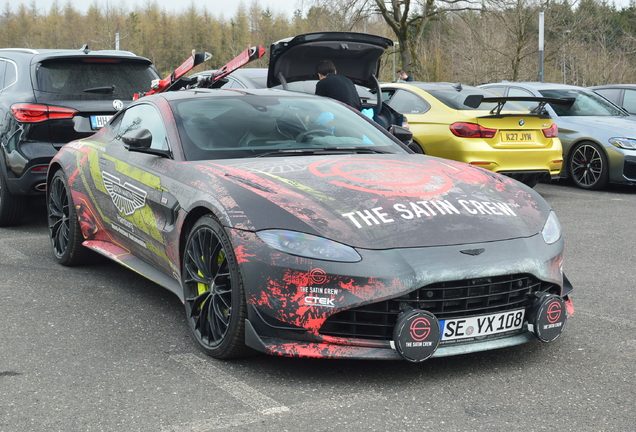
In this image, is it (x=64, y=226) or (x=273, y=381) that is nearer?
(x=273, y=381)

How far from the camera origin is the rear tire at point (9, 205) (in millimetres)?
7102

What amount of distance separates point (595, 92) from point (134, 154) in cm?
905

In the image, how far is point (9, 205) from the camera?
7145mm

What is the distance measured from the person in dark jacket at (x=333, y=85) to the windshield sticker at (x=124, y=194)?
317 cm

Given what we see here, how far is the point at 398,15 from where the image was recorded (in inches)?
1245

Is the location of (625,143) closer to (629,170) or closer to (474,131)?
(629,170)

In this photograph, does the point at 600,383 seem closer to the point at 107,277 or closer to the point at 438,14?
the point at 107,277

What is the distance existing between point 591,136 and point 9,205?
24.6 feet

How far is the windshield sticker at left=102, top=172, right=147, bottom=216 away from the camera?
4.46 metres

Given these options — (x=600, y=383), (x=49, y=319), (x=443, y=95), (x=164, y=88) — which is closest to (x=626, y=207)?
(x=443, y=95)

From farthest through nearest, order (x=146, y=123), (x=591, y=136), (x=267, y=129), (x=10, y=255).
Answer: (x=591, y=136) → (x=10, y=255) → (x=146, y=123) → (x=267, y=129)

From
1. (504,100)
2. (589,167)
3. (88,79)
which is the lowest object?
(589,167)

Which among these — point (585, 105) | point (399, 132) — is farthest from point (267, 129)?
point (585, 105)

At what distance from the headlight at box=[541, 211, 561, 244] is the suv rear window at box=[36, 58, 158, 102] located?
4901mm
